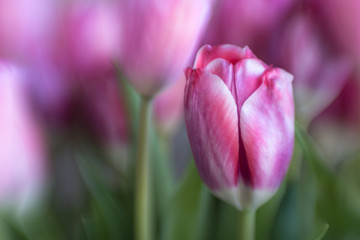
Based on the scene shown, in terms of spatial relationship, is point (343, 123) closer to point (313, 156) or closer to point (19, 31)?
point (313, 156)

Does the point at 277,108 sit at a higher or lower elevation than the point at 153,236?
higher

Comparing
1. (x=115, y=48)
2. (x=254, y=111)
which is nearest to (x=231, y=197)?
(x=254, y=111)

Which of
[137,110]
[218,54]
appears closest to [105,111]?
[137,110]

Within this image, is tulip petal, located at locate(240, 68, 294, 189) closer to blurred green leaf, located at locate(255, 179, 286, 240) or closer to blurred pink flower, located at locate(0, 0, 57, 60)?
blurred green leaf, located at locate(255, 179, 286, 240)

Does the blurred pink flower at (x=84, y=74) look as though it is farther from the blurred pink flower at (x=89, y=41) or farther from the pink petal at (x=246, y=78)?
the pink petal at (x=246, y=78)

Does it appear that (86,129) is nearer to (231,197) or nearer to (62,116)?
(62,116)

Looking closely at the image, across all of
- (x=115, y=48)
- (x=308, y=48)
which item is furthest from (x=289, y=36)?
(x=115, y=48)

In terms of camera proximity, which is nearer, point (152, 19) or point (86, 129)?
point (152, 19)
